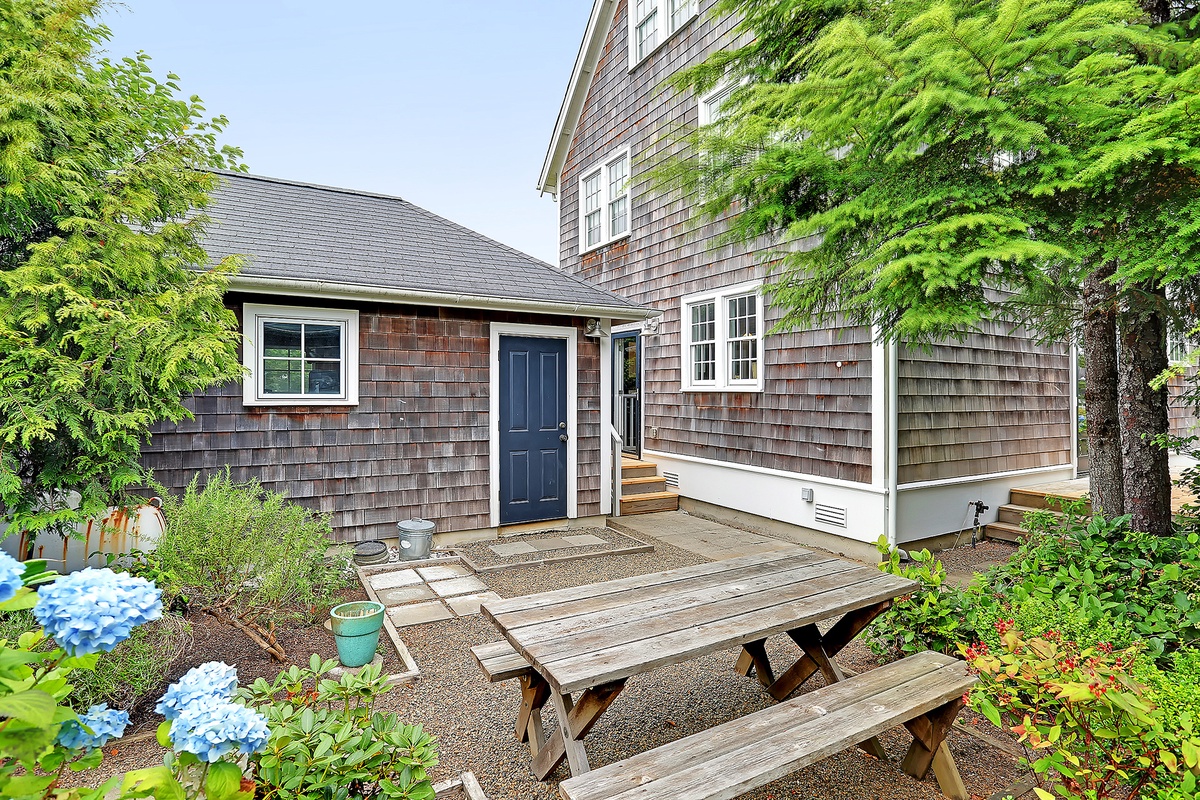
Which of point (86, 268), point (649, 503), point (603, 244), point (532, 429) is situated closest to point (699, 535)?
point (649, 503)

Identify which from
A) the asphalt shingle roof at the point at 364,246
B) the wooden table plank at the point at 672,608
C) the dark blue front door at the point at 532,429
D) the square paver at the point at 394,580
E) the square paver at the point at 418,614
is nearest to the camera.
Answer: the wooden table plank at the point at 672,608

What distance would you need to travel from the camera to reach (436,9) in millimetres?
16250

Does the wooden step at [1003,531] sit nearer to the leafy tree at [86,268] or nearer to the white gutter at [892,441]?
the white gutter at [892,441]

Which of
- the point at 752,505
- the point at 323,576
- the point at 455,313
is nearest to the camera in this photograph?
the point at 323,576

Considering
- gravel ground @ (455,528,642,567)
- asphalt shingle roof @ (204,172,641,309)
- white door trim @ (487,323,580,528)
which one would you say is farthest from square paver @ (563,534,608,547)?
asphalt shingle roof @ (204,172,641,309)

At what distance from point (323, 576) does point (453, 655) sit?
1.18 meters

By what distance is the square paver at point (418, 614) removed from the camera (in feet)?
14.2

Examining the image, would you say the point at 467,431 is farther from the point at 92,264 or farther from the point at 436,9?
the point at 436,9

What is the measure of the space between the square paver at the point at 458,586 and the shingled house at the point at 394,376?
1.23m

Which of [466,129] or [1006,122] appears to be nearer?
[1006,122]

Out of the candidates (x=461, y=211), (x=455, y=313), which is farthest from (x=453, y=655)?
(x=461, y=211)

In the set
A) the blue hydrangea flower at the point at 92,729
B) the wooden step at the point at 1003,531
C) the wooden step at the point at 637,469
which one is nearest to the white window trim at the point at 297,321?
the wooden step at the point at 637,469

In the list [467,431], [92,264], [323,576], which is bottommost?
[323,576]

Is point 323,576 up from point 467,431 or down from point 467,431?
down
